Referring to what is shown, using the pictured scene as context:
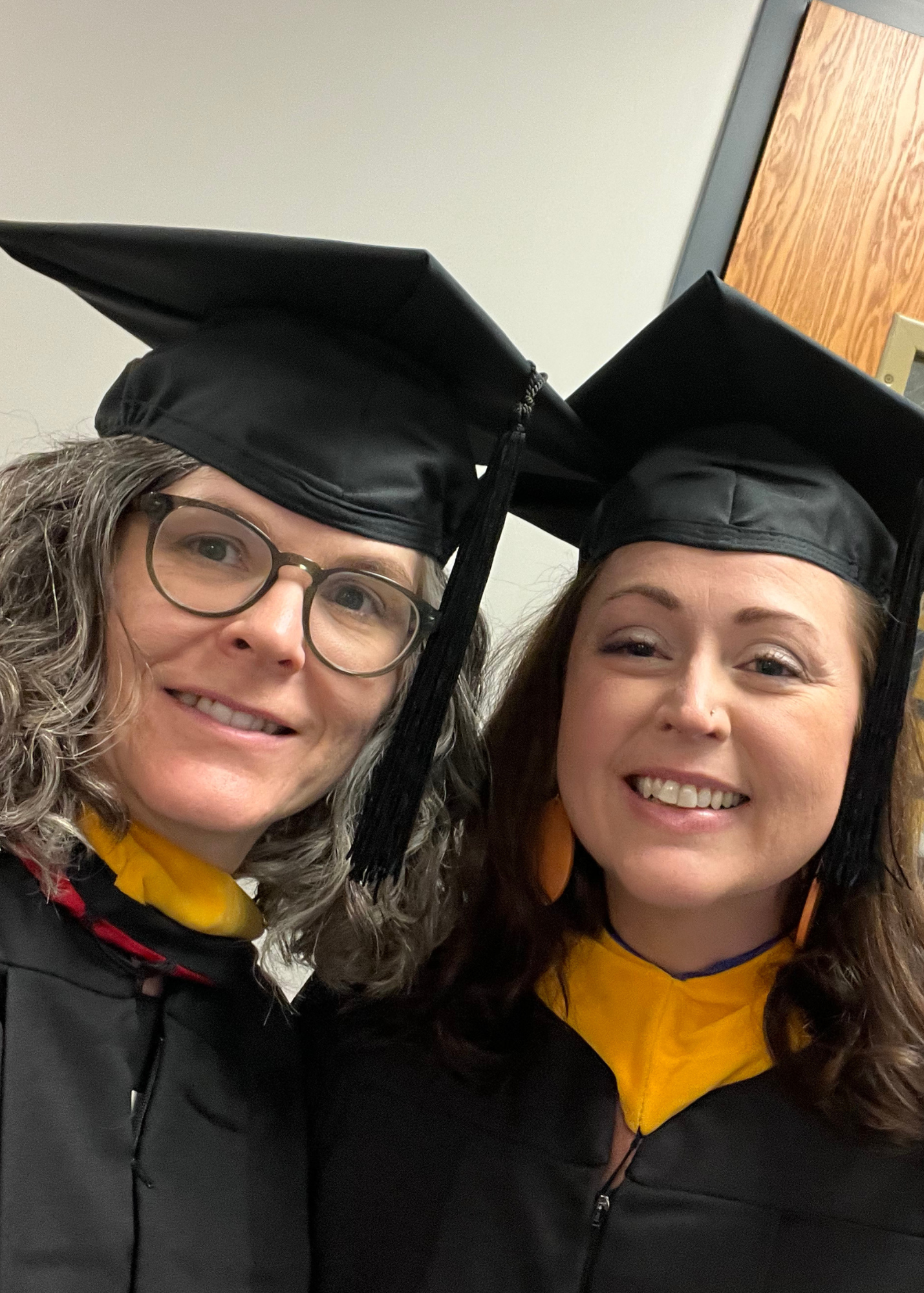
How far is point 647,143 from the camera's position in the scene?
6.11ft

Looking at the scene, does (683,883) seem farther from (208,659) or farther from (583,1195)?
(208,659)

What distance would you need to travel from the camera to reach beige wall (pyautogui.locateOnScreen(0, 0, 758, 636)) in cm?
180

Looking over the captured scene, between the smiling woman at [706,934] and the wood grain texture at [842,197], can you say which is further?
the wood grain texture at [842,197]

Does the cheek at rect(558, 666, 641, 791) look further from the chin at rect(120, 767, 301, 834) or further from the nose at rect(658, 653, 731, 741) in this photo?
the chin at rect(120, 767, 301, 834)

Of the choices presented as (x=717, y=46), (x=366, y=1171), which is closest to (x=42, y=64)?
(x=717, y=46)

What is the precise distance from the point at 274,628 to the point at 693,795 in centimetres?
46

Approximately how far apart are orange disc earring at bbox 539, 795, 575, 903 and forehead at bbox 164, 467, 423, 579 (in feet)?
1.37

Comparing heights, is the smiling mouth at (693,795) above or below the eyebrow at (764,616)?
below

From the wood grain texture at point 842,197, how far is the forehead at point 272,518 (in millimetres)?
1069

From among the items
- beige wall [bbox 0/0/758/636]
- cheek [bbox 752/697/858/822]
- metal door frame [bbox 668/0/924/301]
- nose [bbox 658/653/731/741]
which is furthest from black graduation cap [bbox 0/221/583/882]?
metal door frame [bbox 668/0/924/301]

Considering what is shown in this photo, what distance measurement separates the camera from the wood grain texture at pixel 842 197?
5.99 feet

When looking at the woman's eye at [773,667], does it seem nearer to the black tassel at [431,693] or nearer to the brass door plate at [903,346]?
the black tassel at [431,693]

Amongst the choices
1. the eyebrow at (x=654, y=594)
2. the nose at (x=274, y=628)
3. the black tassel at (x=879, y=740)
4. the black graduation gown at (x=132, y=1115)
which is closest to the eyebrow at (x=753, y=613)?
the eyebrow at (x=654, y=594)

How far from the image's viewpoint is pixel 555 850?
1.28 metres
